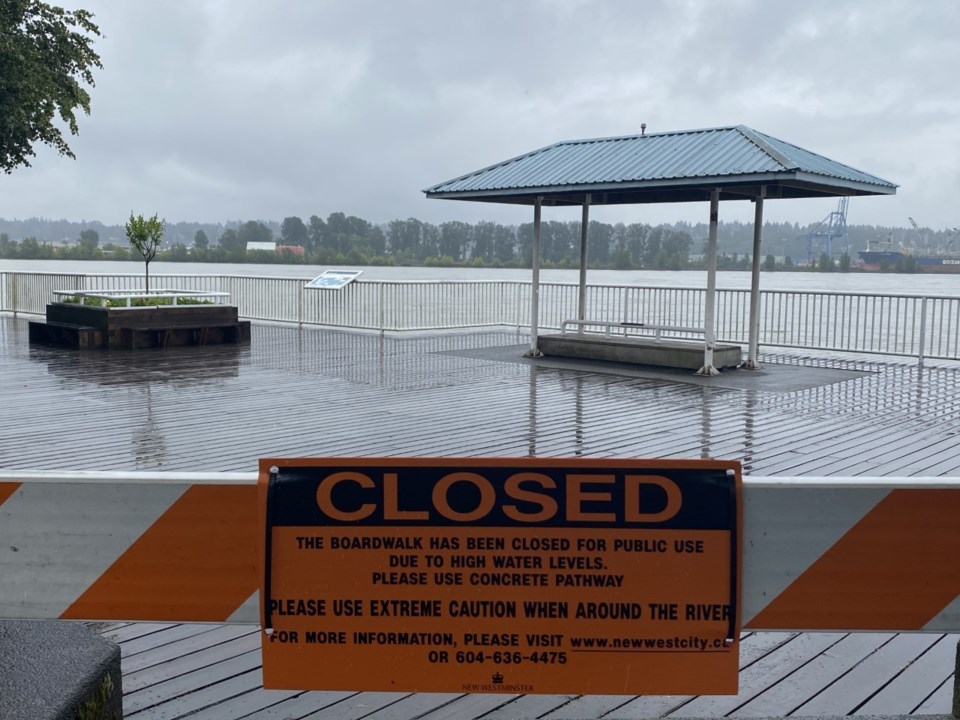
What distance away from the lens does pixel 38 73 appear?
69.1ft

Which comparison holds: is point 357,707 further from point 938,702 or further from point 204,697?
point 938,702

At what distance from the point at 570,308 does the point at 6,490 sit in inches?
796

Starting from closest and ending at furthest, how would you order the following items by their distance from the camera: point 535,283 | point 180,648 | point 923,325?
point 180,648 < point 923,325 < point 535,283

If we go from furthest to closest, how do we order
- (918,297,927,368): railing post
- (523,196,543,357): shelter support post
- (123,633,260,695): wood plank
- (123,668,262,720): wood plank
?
(523,196,543,357): shelter support post → (918,297,927,368): railing post → (123,633,260,695): wood plank → (123,668,262,720): wood plank

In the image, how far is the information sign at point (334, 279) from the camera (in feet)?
63.6

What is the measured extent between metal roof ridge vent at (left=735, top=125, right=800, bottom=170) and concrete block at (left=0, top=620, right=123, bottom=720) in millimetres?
11006

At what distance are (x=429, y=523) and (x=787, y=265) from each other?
64.8 ft

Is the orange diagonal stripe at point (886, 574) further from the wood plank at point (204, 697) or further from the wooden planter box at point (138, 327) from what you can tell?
the wooden planter box at point (138, 327)

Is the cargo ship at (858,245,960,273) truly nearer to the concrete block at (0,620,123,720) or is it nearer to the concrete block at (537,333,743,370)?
the concrete block at (537,333,743,370)

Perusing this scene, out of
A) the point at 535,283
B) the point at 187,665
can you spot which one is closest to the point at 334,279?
the point at 535,283

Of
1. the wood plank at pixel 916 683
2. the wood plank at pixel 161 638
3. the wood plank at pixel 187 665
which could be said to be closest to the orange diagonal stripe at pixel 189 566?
the wood plank at pixel 187 665

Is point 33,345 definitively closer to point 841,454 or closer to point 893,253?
point 841,454

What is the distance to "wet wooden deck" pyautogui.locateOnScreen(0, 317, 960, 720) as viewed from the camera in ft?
11.3

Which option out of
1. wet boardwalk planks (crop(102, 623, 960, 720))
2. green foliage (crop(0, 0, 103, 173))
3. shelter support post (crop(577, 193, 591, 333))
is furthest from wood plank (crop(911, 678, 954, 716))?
green foliage (crop(0, 0, 103, 173))
